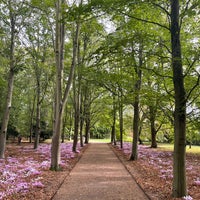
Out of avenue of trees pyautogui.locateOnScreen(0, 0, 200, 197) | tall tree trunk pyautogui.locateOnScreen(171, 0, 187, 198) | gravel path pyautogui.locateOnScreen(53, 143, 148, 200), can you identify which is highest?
avenue of trees pyautogui.locateOnScreen(0, 0, 200, 197)

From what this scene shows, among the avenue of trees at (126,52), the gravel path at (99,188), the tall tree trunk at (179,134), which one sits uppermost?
the avenue of trees at (126,52)

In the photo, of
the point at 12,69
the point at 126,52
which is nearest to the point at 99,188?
the point at 126,52

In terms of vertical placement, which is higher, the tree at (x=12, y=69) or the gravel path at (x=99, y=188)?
the tree at (x=12, y=69)

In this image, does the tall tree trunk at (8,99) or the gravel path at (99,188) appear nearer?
the gravel path at (99,188)

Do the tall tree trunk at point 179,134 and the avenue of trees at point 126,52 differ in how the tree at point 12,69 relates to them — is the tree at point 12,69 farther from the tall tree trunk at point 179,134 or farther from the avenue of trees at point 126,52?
the tall tree trunk at point 179,134

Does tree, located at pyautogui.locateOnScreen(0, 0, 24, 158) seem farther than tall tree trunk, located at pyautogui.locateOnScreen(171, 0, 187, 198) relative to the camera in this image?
Yes

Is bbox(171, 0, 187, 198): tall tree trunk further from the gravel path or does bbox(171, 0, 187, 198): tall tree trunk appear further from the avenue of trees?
the gravel path

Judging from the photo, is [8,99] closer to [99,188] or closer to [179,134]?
[99,188]

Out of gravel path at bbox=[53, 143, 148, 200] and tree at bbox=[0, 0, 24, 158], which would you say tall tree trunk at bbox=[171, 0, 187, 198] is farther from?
tree at bbox=[0, 0, 24, 158]

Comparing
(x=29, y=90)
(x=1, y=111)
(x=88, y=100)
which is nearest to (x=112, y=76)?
(x=1, y=111)

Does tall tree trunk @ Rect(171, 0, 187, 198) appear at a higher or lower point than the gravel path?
higher

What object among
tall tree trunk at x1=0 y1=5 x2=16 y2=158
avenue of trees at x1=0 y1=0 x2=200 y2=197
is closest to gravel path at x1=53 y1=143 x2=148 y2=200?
avenue of trees at x1=0 y1=0 x2=200 y2=197

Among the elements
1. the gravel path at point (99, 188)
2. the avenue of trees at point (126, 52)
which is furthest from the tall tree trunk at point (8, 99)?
the gravel path at point (99, 188)

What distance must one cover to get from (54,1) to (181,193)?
8.14 meters
